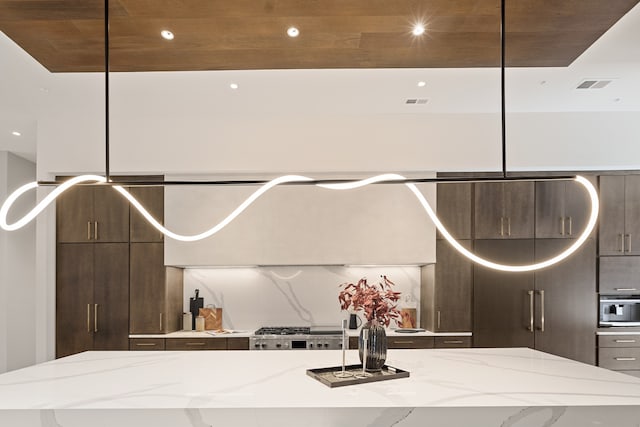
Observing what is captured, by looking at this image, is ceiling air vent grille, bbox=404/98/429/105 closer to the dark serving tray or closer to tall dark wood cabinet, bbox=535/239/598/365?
tall dark wood cabinet, bbox=535/239/598/365

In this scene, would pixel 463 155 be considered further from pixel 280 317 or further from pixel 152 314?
pixel 152 314

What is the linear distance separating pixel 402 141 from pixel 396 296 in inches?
97.0

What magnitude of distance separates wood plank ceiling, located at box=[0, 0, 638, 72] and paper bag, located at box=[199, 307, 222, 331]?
104 inches

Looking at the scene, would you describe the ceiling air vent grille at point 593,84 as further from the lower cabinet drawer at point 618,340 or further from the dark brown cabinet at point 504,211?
the lower cabinet drawer at point 618,340

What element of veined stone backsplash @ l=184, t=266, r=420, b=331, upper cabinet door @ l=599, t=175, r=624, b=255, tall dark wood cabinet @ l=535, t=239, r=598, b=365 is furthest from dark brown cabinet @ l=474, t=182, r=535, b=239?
veined stone backsplash @ l=184, t=266, r=420, b=331

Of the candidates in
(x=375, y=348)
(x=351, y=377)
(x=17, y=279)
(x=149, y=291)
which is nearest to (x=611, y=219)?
(x=375, y=348)

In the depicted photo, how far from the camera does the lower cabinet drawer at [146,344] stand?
442 cm

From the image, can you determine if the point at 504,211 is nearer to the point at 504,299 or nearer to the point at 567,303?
the point at 504,299

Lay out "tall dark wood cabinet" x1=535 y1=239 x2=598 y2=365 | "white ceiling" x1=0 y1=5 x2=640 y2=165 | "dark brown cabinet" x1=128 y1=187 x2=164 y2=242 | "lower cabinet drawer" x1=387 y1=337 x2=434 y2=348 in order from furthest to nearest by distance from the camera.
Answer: "dark brown cabinet" x1=128 y1=187 x2=164 y2=242 → "tall dark wood cabinet" x1=535 y1=239 x2=598 y2=365 → "lower cabinet drawer" x1=387 y1=337 x2=434 y2=348 → "white ceiling" x1=0 y1=5 x2=640 y2=165

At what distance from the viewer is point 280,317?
4.97 m

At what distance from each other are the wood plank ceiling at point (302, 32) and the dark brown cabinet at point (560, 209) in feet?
6.12

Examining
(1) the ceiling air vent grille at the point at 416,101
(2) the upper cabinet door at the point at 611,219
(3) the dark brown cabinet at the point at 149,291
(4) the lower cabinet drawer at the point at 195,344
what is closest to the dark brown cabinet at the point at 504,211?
(2) the upper cabinet door at the point at 611,219

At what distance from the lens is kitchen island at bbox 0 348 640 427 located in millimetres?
1710

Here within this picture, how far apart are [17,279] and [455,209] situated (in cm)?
549
